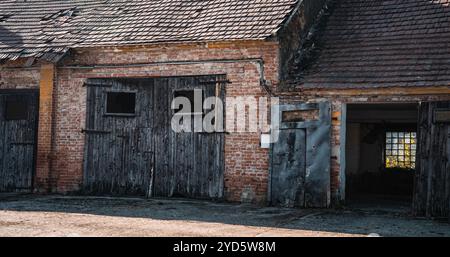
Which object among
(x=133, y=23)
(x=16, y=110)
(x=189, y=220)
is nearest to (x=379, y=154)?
(x=133, y=23)

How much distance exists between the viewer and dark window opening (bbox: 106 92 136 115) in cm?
1418

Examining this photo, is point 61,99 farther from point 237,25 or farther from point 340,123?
point 340,123

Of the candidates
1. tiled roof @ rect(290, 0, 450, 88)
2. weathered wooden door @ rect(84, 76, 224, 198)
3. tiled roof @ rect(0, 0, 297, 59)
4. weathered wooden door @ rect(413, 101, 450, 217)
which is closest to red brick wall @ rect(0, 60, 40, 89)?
tiled roof @ rect(0, 0, 297, 59)

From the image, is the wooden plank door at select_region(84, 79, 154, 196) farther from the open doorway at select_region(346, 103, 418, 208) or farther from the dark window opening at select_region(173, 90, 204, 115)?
the open doorway at select_region(346, 103, 418, 208)

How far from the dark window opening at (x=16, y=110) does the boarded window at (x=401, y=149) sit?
11833mm

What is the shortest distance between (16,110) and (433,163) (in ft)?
35.2

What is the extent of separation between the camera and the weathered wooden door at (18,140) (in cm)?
1462

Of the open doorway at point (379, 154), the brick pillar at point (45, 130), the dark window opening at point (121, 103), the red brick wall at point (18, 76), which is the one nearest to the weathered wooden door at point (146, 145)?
the dark window opening at point (121, 103)

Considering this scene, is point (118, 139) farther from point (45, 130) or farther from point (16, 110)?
point (16, 110)

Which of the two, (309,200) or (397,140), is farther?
(397,140)

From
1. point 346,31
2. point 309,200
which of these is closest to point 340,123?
point 309,200

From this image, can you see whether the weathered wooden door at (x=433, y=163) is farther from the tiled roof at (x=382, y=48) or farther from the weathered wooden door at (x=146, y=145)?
the weathered wooden door at (x=146, y=145)

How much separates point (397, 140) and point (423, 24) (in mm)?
6978

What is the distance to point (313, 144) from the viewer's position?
1208cm
